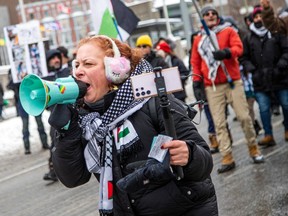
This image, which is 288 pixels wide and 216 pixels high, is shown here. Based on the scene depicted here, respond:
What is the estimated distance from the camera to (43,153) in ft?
39.3

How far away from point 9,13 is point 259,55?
65664 millimetres

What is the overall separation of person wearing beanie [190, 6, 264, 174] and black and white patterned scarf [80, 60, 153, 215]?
14.6 feet

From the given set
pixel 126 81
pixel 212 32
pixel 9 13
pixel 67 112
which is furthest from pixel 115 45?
pixel 9 13

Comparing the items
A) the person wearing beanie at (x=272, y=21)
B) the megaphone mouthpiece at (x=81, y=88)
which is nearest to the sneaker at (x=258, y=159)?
the person wearing beanie at (x=272, y=21)

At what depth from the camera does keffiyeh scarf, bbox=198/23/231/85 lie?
717 cm

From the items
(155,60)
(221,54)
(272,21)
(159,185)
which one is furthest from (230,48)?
(159,185)

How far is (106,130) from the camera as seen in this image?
8.73ft

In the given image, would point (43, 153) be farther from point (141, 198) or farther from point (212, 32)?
point (141, 198)

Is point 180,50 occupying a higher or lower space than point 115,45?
lower

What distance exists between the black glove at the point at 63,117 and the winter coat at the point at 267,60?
5708mm

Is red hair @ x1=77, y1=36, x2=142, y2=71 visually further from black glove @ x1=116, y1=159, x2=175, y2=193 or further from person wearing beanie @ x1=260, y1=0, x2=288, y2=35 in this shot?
person wearing beanie @ x1=260, y1=0, x2=288, y2=35

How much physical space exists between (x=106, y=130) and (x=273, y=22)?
498cm

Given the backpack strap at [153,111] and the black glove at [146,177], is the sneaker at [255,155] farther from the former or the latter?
the black glove at [146,177]

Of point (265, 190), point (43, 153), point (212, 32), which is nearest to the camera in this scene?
point (265, 190)
